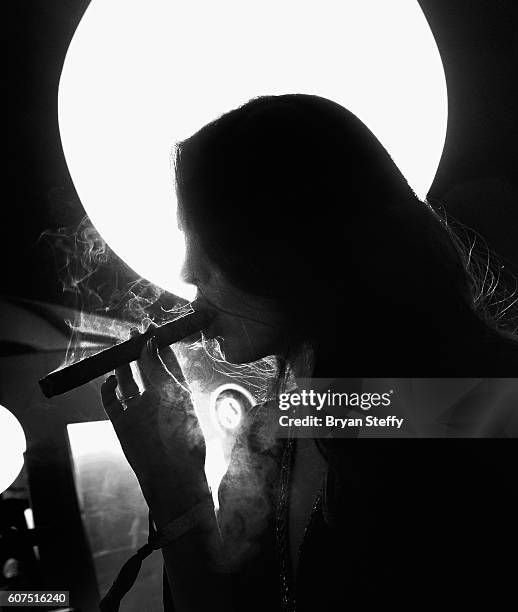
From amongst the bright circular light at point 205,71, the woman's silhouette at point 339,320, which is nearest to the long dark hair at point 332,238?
the woman's silhouette at point 339,320

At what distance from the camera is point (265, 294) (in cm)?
68

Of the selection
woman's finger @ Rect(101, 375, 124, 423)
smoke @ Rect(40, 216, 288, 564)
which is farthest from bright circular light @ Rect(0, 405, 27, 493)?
woman's finger @ Rect(101, 375, 124, 423)

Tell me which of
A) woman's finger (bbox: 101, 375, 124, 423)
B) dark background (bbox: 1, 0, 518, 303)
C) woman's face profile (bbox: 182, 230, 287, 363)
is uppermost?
dark background (bbox: 1, 0, 518, 303)

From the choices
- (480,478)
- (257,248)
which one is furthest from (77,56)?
(480,478)

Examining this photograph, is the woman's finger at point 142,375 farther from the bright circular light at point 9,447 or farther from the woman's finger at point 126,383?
the bright circular light at point 9,447

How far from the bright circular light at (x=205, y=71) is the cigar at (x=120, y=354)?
0.10 m

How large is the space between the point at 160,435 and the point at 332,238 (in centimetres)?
37

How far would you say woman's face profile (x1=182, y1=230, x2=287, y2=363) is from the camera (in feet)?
2.28

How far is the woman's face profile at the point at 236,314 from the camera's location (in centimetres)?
70

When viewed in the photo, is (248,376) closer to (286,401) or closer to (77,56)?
(286,401)

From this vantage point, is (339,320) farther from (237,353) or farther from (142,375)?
(142,375)

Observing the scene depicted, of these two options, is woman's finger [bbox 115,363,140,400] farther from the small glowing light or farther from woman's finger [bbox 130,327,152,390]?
the small glowing light

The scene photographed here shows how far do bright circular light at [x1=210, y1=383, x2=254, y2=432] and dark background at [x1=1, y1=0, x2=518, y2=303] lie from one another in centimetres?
36

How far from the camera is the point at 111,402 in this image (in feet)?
2.58
